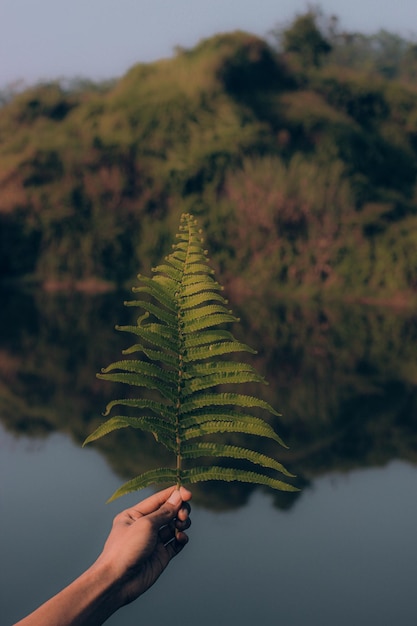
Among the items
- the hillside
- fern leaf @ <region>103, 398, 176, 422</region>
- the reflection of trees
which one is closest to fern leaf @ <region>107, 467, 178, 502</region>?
fern leaf @ <region>103, 398, 176, 422</region>

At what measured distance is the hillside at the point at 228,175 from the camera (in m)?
15.9

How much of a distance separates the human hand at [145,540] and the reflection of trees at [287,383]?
4.15 m

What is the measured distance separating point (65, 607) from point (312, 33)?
2307 cm

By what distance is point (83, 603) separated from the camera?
5.67ft

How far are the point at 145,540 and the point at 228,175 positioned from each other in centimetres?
1674

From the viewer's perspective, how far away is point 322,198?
1611 cm

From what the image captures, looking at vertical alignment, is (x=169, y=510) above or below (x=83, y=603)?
above

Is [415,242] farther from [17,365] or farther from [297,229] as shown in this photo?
[17,365]

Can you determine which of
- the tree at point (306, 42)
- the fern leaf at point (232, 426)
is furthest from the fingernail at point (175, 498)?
the tree at point (306, 42)

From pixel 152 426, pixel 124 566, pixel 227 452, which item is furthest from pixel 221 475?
pixel 124 566

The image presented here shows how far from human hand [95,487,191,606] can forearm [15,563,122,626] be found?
2 centimetres

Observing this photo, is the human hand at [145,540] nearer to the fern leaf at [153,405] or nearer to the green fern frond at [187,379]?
the green fern frond at [187,379]

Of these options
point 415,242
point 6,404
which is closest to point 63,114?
point 415,242

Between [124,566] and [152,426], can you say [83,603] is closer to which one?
[124,566]
